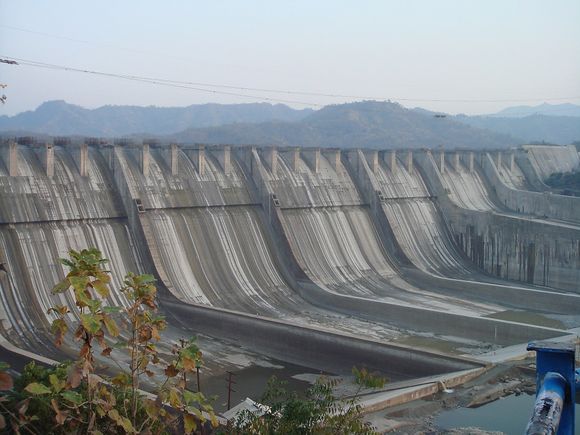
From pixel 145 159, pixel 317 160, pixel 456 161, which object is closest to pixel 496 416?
pixel 145 159

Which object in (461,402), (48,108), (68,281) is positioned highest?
(48,108)

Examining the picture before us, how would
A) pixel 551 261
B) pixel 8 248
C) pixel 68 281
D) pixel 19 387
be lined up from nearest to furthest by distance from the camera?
1. pixel 68 281
2. pixel 19 387
3. pixel 8 248
4. pixel 551 261

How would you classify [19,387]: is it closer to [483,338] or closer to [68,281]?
[68,281]

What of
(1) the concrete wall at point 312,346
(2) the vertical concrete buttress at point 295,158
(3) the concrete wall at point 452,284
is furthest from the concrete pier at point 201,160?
(3) the concrete wall at point 452,284

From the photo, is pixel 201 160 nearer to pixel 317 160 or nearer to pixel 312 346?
pixel 317 160

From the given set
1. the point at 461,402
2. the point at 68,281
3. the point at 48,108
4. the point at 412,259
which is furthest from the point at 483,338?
the point at 48,108

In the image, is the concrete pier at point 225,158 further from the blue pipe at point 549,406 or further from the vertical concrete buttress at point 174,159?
the blue pipe at point 549,406
